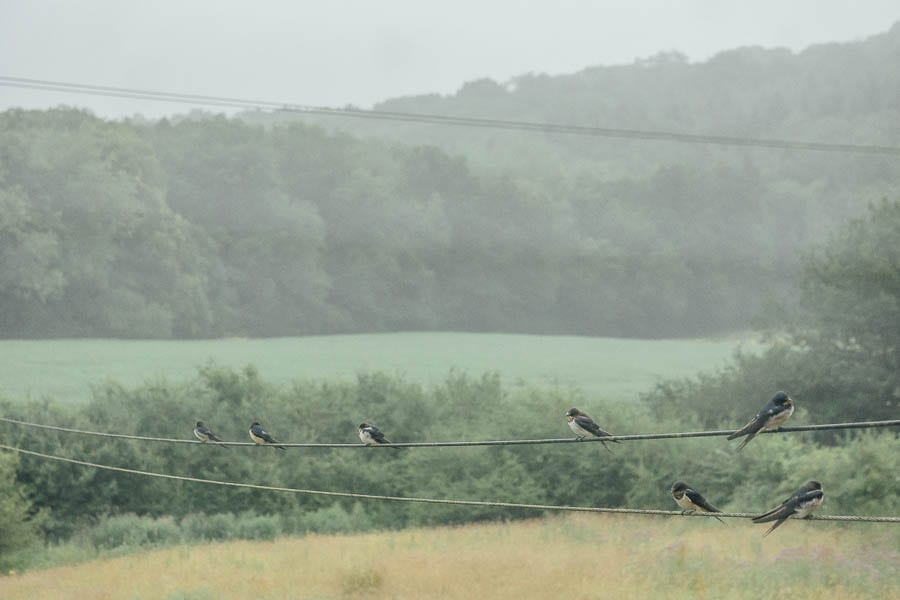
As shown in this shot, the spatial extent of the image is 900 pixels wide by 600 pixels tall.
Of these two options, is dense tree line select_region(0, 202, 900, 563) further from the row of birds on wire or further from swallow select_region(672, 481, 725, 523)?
the row of birds on wire

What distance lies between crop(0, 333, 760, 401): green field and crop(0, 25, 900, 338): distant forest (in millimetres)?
1466

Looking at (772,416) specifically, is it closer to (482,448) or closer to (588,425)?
(588,425)

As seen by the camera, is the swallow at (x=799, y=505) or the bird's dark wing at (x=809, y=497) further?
the bird's dark wing at (x=809, y=497)

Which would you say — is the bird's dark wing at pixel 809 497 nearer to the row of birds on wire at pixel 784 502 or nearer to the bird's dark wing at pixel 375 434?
the row of birds on wire at pixel 784 502

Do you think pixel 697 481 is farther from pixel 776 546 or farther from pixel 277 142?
pixel 277 142

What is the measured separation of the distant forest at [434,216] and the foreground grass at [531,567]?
31.8 metres

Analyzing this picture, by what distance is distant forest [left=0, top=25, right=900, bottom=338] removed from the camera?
59.8 metres

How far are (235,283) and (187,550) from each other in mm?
36100

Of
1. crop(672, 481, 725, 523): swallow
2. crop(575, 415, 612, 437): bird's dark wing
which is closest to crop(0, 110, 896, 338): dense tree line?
crop(575, 415, 612, 437): bird's dark wing

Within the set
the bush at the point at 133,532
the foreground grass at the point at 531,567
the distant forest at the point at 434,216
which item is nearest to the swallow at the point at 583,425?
the foreground grass at the point at 531,567

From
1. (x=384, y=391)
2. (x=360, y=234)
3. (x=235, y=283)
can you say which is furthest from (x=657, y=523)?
(x=360, y=234)

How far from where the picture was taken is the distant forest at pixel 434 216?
A: 59844 mm

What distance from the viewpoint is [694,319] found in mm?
75562

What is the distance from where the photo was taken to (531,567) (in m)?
25.6
